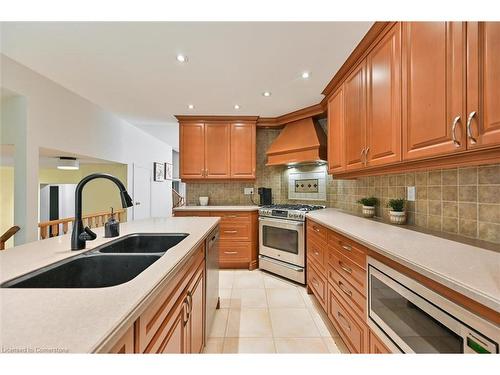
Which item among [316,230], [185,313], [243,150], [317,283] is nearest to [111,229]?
[185,313]

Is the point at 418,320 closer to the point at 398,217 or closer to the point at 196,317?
the point at 398,217

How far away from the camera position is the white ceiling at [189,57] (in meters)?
1.68

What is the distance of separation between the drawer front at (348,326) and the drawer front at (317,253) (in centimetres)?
25

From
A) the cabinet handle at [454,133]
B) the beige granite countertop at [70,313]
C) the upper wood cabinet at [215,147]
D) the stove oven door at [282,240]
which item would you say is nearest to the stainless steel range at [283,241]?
the stove oven door at [282,240]

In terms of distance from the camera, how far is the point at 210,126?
371 cm

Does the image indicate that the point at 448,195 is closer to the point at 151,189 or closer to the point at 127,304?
the point at 127,304

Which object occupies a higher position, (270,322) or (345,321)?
(345,321)

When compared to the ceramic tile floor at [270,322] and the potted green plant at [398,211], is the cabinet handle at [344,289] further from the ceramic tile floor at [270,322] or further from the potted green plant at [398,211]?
the potted green plant at [398,211]

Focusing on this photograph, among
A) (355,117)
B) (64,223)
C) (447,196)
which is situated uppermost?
→ (355,117)

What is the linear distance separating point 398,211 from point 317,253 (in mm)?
872

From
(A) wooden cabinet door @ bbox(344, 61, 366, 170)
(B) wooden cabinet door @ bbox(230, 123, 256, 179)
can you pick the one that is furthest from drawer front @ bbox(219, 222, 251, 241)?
(A) wooden cabinet door @ bbox(344, 61, 366, 170)

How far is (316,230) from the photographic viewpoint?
2.36 meters

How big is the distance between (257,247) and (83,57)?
3.05 m
